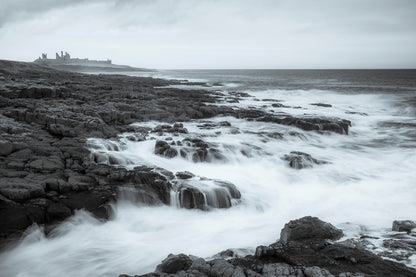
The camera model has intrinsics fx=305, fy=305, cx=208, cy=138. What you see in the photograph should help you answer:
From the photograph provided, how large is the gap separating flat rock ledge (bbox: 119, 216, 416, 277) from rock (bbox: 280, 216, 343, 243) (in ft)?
0.59

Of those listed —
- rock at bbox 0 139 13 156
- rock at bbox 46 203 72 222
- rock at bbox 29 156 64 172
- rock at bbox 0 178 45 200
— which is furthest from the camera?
rock at bbox 0 139 13 156

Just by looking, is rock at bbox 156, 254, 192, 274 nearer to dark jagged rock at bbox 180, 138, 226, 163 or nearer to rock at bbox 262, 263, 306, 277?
rock at bbox 262, 263, 306, 277

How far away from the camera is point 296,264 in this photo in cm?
526

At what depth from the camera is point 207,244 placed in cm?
736

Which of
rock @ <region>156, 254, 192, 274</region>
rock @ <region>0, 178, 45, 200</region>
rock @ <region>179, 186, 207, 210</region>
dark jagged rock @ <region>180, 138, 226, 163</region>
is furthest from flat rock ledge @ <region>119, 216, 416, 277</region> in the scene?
dark jagged rock @ <region>180, 138, 226, 163</region>

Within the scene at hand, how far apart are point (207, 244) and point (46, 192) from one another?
446cm

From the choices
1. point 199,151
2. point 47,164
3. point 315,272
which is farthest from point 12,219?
point 199,151

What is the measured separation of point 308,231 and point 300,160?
20.4 feet

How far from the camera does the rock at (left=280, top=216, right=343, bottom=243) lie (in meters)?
6.44

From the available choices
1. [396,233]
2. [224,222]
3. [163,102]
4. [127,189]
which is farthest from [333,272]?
[163,102]

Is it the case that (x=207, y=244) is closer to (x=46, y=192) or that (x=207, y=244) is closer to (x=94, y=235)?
(x=94, y=235)

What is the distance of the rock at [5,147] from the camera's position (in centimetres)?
970

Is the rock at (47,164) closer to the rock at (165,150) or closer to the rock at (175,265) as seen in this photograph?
the rock at (165,150)

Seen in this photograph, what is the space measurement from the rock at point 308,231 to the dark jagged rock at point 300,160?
5525 millimetres
